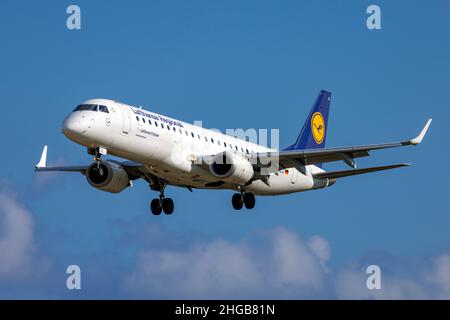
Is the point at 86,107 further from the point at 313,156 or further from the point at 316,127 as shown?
the point at 316,127

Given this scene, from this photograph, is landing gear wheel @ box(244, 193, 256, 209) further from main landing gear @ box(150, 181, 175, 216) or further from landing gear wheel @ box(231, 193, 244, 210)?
main landing gear @ box(150, 181, 175, 216)

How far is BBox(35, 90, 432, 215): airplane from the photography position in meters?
50.3

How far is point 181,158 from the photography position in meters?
53.2

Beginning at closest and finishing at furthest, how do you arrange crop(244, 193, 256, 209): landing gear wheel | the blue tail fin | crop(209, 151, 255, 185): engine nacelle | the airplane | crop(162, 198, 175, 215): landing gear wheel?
the airplane, crop(209, 151, 255, 185): engine nacelle, crop(244, 193, 256, 209): landing gear wheel, crop(162, 198, 175, 215): landing gear wheel, the blue tail fin

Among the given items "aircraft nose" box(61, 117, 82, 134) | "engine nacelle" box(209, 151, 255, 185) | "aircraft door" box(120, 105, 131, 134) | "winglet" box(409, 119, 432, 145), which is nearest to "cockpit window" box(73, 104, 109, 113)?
"aircraft door" box(120, 105, 131, 134)

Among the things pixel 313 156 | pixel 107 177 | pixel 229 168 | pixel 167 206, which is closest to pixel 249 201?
pixel 229 168

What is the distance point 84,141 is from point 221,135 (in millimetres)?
10472

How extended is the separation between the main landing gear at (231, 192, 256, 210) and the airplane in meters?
0.06

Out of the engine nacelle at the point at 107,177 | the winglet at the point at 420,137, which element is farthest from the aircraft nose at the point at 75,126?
the winglet at the point at 420,137

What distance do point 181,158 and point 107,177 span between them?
5467 mm

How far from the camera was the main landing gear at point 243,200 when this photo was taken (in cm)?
5778

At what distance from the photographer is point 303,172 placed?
57312mm
